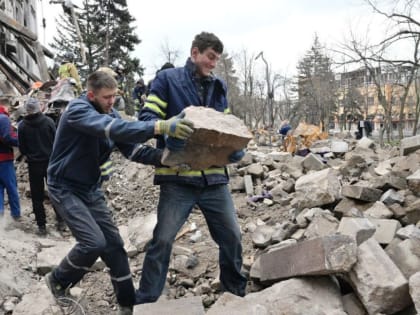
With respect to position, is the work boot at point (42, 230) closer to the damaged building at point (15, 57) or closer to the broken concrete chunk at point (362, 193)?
the broken concrete chunk at point (362, 193)

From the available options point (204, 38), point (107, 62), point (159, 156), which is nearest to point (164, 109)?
point (159, 156)

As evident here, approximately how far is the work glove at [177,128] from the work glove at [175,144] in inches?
2.7

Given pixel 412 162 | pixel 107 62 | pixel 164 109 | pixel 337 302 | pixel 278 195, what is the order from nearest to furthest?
pixel 337 302, pixel 164 109, pixel 412 162, pixel 278 195, pixel 107 62

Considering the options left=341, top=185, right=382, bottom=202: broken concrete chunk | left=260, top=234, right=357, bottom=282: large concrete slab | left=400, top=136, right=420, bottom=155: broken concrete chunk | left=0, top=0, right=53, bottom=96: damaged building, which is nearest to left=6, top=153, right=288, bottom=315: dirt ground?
left=260, top=234, right=357, bottom=282: large concrete slab

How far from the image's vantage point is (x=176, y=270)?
4113mm

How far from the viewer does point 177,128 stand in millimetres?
2549

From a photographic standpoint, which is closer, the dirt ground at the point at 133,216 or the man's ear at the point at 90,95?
the man's ear at the point at 90,95

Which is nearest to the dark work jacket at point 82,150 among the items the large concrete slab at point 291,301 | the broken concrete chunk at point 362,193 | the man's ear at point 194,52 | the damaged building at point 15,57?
the man's ear at point 194,52

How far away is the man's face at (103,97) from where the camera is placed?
2.96 meters

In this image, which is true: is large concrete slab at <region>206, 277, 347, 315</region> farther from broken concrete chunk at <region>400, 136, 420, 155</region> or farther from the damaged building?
the damaged building

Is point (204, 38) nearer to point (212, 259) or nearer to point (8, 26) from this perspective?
point (212, 259)

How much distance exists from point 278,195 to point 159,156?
3583mm

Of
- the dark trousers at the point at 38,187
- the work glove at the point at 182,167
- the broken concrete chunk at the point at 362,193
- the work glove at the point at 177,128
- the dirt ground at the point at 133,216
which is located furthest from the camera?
the dark trousers at the point at 38,187

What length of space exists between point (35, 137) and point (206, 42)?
11.2ft
